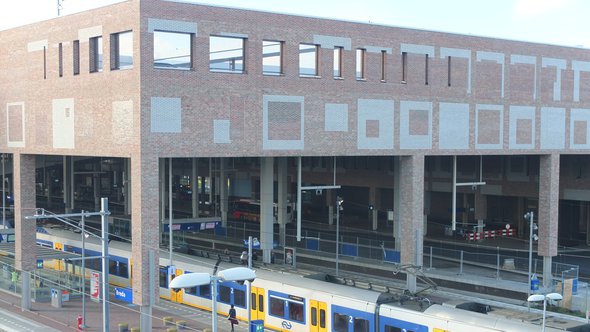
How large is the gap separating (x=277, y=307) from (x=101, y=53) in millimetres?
13172

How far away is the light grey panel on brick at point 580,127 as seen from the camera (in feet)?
141

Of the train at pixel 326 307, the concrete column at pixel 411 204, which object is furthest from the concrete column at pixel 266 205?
the concrete column at pixel 411 204

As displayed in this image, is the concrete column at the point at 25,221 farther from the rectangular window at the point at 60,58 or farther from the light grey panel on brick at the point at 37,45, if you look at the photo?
the rectangular window at the point at 60,58

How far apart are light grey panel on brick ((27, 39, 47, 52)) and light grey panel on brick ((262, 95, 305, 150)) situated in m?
11.2

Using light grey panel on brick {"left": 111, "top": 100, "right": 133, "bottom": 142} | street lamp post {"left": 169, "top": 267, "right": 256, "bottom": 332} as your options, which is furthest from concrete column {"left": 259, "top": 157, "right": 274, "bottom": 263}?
street lamp post {"left": 169, "top": 267, "right": 256, "bottom": 332}

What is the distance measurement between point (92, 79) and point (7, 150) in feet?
33.9

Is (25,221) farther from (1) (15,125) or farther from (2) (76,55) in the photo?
(2) (76,55)

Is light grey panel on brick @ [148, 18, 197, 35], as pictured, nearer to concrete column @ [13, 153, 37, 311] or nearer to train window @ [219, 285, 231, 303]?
train window @ [219, 285, 231, 303]

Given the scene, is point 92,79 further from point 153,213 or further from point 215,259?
point 215,259

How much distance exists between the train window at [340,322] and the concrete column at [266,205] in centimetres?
1363

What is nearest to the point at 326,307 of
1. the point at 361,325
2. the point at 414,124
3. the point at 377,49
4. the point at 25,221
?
the point at 361,325

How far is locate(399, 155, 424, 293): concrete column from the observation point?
35969mm

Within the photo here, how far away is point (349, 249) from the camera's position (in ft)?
162

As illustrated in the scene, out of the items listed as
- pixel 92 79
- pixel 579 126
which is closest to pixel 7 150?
pixel 92 79
